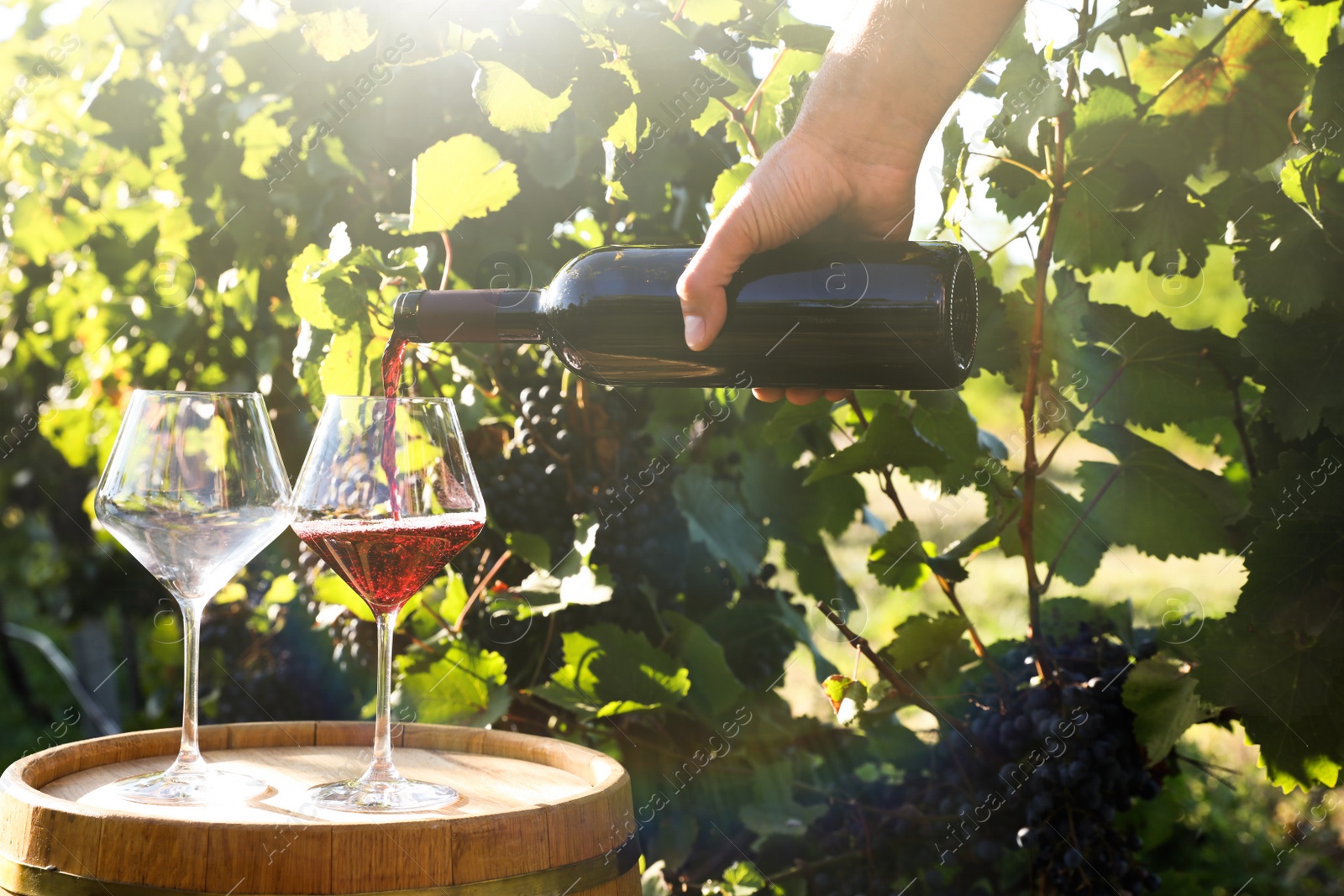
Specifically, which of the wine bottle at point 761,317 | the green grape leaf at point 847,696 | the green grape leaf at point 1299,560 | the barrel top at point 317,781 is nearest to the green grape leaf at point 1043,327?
the wine bottle at point 761,317

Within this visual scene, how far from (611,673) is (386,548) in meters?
0.51

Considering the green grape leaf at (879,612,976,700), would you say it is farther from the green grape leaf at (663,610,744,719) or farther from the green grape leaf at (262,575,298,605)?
the green grape leaf at (262,575,298,605)

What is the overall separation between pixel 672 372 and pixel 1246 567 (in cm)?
69

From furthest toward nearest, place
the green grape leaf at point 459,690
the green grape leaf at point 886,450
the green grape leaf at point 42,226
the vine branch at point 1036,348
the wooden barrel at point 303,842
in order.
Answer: the green grape leaf at point 42,226
the green grape leaf at point 459,690
the green grape leaf at point 886,450
the vine branch at point 1036,348
the wooden barrel at point 303,842

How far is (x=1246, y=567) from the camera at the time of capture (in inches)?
49.5

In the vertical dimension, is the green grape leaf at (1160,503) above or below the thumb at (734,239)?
below

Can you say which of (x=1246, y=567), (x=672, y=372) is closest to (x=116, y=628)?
(x=672, y=372)

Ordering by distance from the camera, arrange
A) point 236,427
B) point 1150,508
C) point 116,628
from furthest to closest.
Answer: point 116,628, point 1150,508, point 236,427

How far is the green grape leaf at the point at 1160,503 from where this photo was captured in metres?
1.44

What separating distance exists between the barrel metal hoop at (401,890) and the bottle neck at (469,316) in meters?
0.61

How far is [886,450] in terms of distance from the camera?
4.90ft

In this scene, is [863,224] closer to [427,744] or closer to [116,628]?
[427,744]

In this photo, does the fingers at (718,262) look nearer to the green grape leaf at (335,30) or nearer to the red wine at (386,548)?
the red wine at (386,548)

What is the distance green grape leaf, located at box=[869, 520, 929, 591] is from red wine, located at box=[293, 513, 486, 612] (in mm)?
589
